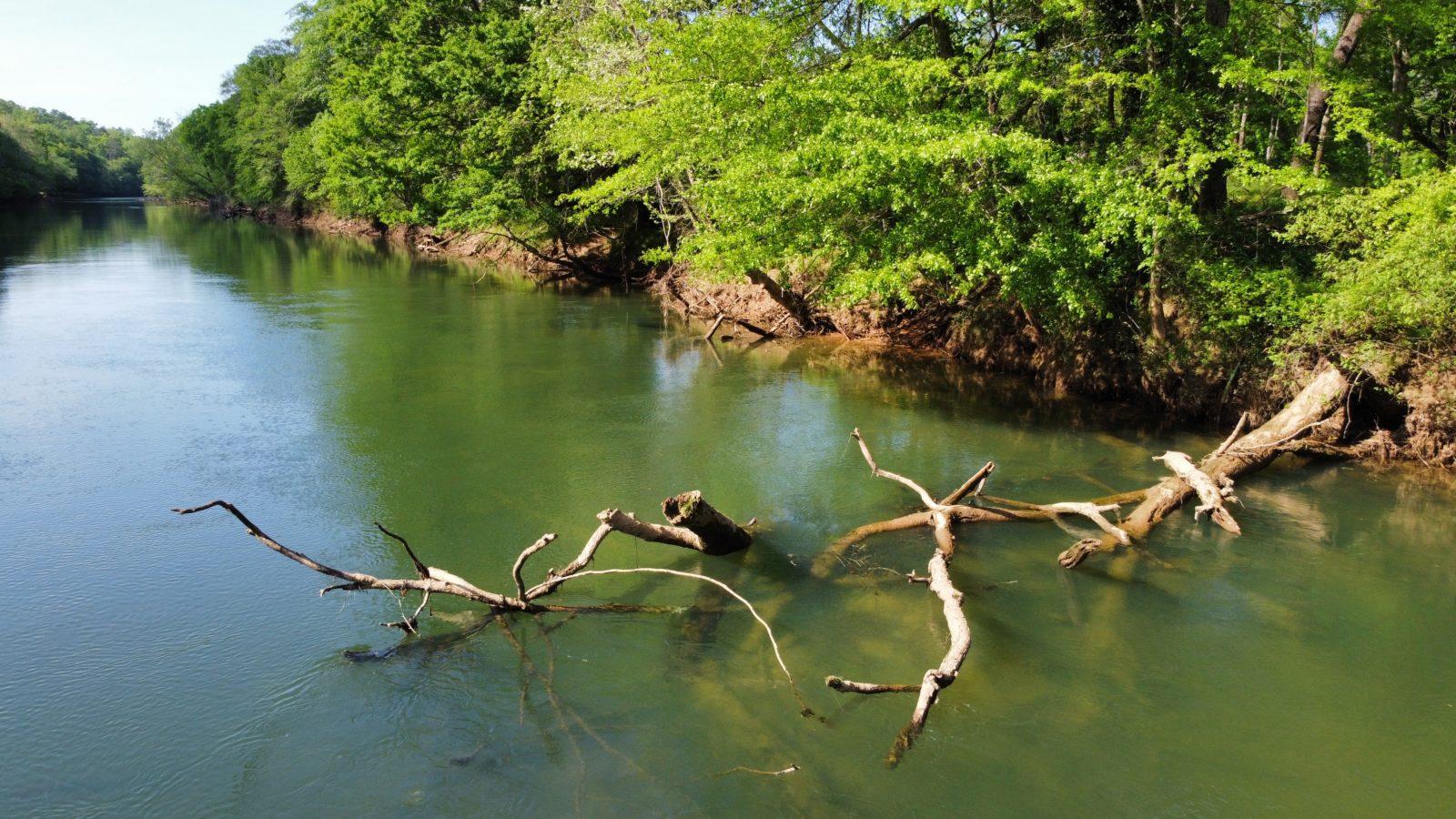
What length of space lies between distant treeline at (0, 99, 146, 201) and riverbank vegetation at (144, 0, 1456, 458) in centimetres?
7642

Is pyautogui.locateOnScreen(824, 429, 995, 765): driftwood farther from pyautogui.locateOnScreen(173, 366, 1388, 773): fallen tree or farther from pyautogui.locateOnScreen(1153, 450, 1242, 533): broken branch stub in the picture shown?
pyautogui.locateOnScreen(1153, 450, 1242, 533): broken branch stub

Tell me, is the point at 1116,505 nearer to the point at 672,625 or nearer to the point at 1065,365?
the point at 672,625

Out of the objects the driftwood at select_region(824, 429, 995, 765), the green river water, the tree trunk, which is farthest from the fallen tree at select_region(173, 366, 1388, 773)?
the tree trunk

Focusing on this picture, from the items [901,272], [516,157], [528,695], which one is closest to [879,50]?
[901,272]

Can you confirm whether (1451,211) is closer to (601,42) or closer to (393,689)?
(393,689)

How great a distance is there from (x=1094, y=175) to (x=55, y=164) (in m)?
108

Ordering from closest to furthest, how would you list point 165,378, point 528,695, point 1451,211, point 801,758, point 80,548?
point 801,758 < point 528,695 < point 80,548 < point 1451,211 < point 165,378

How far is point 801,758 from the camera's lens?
5.78 m

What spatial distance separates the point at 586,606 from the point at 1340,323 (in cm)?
973

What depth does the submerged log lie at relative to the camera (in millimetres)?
7727

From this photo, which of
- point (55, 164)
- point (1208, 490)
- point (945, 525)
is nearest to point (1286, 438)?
point (1208, 490)

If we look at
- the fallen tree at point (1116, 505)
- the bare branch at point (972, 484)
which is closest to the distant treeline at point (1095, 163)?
the fallen tree at point (1116, 505)

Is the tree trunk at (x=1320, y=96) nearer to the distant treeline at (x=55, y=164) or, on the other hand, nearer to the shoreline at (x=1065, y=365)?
the shoreline at (x=1065, y=365)

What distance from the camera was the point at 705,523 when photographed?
8070mm
